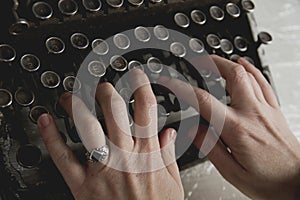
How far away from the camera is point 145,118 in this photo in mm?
1272

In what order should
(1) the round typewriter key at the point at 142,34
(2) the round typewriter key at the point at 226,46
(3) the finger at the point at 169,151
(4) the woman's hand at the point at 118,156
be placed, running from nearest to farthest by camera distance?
(4) the woman's hand at the point at 118,156, (3) the finger at the point at 169,151, (1) the round typewriter key at the point at 142,34, (2) the round typewriter key at the point at 226,46

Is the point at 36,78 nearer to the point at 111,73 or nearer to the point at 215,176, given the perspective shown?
the point at 111,73

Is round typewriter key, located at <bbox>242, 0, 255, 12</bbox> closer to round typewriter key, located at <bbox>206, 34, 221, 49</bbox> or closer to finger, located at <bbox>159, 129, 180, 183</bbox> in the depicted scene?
round typewriter key, located at <bbox>206, 34, 221, 49</bbox>

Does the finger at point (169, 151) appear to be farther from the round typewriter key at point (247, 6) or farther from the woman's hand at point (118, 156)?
the round typewriter key at point (247, 6)

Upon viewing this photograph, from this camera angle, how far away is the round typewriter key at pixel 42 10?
1.34 metres

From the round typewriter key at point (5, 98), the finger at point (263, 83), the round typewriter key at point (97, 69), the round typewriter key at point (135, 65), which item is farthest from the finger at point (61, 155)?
the finger at point (263, 83)

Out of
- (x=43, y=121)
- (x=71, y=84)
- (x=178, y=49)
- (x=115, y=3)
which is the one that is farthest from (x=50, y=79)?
(x=178, y=49)

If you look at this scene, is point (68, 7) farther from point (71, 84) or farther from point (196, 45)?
point (196, 45)

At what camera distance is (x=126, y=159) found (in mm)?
1214

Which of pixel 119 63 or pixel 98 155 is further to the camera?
pixel 119 63

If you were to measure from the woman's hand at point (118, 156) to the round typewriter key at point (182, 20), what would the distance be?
335 millimetres

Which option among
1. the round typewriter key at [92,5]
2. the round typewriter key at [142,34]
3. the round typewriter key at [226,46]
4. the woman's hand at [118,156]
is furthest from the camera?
the round typewriter key at [226,46]

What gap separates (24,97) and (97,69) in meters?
0.20

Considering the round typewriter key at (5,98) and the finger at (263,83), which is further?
the finger at (263,83)
